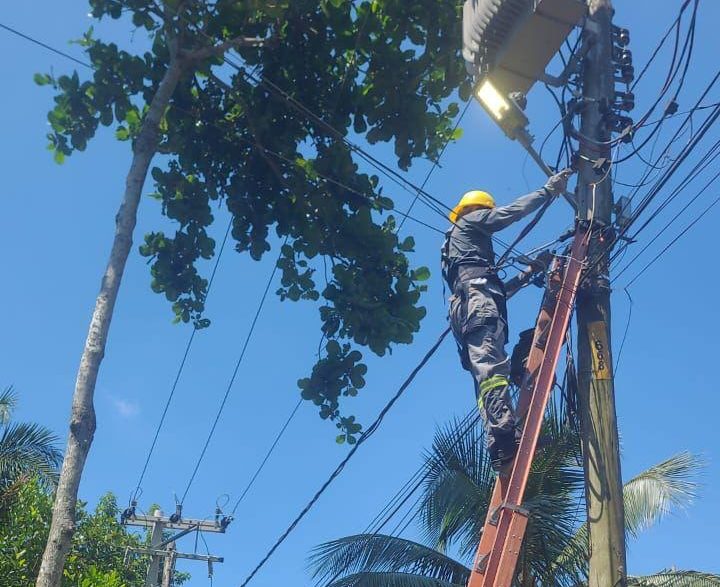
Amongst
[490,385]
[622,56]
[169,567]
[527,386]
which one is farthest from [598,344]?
[169,567]

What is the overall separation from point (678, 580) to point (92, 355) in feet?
21.4

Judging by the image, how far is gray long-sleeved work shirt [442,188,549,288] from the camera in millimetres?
6574

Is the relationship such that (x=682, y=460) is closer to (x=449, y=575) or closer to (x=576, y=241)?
(x=449, y=575)

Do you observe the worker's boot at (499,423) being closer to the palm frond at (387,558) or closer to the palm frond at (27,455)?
the palm frond at (387,558)

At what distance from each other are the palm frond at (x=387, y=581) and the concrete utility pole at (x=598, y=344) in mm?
3349

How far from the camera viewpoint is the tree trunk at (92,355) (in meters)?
Result: 5.62

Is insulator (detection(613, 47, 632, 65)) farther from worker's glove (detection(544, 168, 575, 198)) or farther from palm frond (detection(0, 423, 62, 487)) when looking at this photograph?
palm frond (detection(0, 423, 62, 487))

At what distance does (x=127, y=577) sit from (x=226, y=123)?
534 inches

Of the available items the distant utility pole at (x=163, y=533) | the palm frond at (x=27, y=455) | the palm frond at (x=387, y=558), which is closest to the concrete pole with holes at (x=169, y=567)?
the distant utility pole at (x=163, y=533)

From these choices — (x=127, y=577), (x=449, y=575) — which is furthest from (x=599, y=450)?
(x=127, y=577)

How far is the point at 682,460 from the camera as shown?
9086 mm

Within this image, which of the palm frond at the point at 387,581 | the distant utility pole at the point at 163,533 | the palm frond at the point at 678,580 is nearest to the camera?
the palm frond at the point at 387,581

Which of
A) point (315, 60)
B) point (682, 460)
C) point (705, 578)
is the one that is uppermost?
point (315, 60)

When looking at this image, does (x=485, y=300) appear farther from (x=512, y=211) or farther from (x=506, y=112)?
(x=506, y=112)
